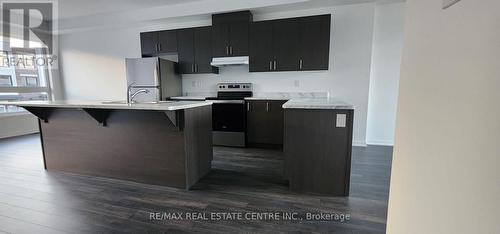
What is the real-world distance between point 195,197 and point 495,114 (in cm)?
214

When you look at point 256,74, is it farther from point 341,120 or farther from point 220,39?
point 341,120

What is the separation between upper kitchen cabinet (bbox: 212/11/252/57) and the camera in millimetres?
3924

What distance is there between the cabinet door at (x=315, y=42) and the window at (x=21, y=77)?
→ 5948 millimetres

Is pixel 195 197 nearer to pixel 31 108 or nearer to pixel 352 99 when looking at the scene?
pixel 31 108

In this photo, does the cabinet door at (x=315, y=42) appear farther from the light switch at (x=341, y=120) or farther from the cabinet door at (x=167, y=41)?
the cabinet door at (x=167, y=41)

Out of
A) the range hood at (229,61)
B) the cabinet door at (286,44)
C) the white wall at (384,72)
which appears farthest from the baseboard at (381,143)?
the range hood at (229,61)

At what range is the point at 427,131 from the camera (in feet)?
2.47

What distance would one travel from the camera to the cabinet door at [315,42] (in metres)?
3.61

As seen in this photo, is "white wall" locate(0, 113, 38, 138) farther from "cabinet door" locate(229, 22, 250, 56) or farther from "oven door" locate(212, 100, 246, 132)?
"cabinet door" locate(229, 22, 250, 56)

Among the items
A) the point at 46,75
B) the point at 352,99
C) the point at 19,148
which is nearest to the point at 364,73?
the point at 352,99

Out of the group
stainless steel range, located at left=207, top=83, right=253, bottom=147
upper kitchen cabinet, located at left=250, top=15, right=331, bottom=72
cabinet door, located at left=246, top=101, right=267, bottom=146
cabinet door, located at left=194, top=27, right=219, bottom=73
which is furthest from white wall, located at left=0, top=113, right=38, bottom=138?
upper kitchen cabinet, located at left=250, top=15, right=331, bottom=72

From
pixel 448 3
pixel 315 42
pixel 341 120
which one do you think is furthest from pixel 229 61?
pixel 448 3

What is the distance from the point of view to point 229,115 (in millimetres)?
3963

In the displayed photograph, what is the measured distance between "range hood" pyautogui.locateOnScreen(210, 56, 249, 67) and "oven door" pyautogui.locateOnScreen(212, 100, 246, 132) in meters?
0.69
